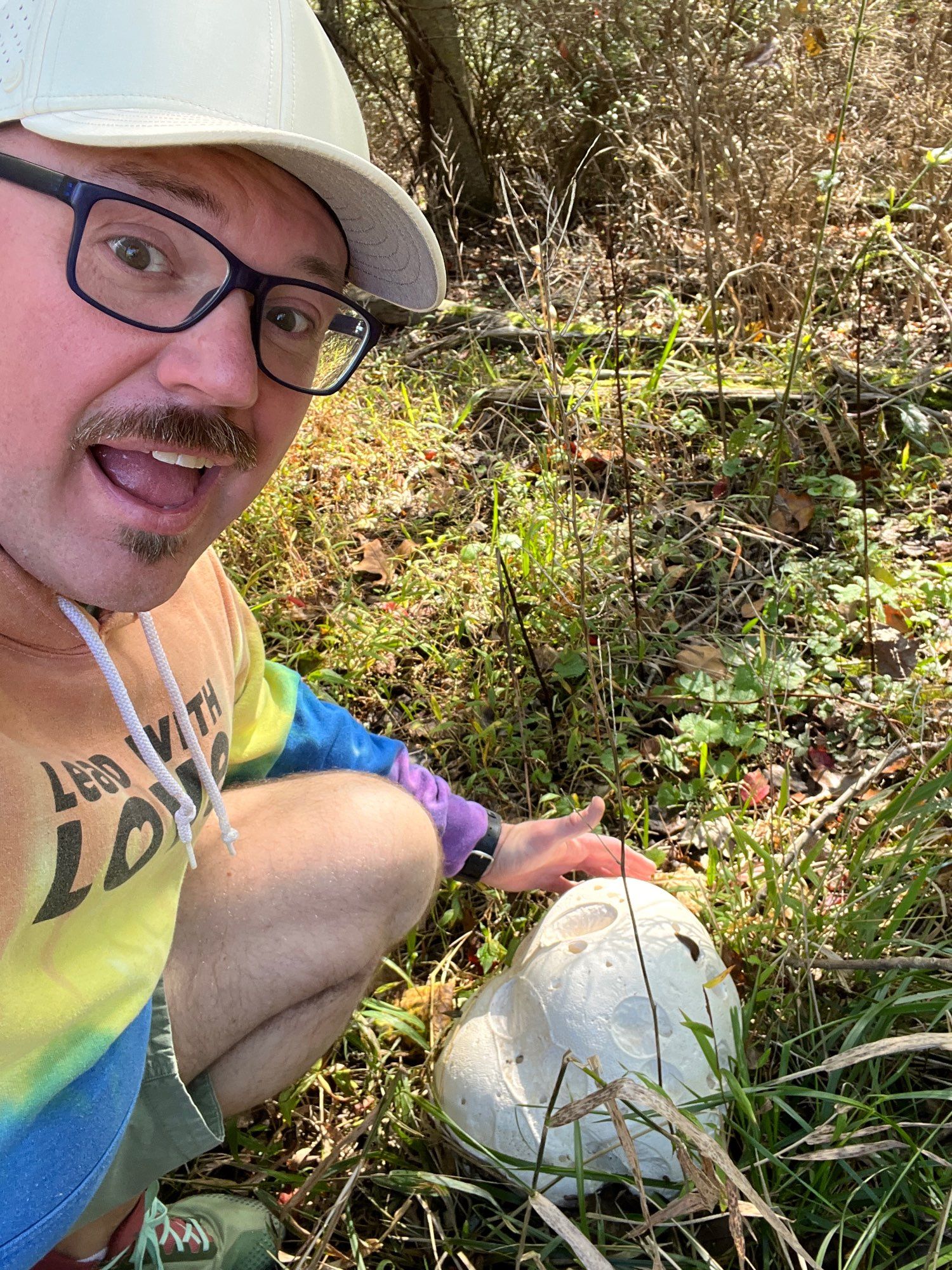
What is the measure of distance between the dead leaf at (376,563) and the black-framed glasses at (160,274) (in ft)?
5.46

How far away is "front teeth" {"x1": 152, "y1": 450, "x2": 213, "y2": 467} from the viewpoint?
1410mm

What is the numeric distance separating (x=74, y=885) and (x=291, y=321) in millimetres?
903

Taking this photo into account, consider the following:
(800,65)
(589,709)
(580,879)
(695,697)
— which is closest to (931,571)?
(695,697)

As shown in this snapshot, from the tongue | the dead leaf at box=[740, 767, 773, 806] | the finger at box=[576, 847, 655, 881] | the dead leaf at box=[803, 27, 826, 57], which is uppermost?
the dead leaf at box=[803, 27, 826, 57]

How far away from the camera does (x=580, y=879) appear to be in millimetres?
2301

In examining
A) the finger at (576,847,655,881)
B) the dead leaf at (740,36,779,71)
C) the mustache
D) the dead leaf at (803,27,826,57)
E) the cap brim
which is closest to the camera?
the cap brim

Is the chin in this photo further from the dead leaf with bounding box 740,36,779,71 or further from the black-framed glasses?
the dead leaf with bounding box 740,36,779,71

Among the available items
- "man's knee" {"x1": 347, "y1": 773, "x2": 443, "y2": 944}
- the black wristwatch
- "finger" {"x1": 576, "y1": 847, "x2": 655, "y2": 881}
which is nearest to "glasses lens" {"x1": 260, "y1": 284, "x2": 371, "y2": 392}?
"man's knee" {"x1": 347, "y1": 773, "x2": 443, "y2": 944}

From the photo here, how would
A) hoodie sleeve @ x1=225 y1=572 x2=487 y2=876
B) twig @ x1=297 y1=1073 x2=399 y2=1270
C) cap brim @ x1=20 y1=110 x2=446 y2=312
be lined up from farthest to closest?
hoodie sleeve @ x1=225 y1=572 x2=487 y2=876, twig @ x1=297 y1=1073 x2=399 y2=1270, cap brim @ x1=20 y1=110 x2=446 y2=312

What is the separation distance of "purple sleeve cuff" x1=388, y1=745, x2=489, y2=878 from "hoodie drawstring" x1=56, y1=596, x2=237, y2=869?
48cm

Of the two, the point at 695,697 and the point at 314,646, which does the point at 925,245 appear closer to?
the point at 695,697

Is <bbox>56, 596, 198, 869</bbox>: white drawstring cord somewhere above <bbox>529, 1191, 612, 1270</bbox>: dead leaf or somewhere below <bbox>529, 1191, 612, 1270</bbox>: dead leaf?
above

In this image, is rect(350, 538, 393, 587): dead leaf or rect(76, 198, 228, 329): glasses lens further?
rect(350, 538, 393, 587): dead leaf

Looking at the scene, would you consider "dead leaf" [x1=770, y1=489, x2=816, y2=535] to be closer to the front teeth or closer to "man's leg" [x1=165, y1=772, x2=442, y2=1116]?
"man's leg" [x1=165, y1=772, x2=442, y2=1116]
